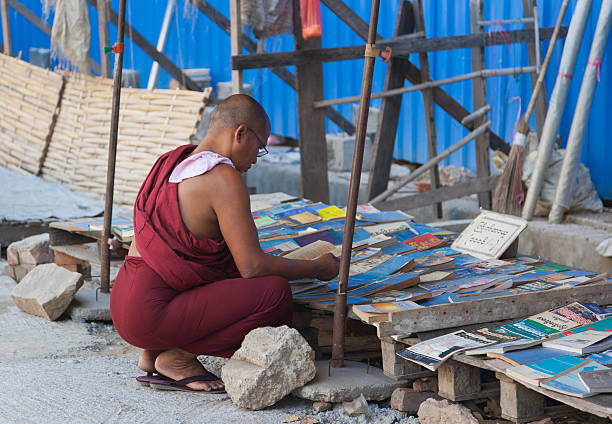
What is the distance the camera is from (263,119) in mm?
3586

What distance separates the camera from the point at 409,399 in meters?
3.26

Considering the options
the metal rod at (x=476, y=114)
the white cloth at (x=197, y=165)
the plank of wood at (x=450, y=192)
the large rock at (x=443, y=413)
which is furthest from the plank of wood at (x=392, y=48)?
the large rock at (x=443, y=413)

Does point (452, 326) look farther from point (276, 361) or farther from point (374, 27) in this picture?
point (374, 27)

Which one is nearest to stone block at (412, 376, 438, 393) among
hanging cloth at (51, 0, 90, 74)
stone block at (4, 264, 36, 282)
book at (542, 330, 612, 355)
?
book at (542, 330, 612, 355)

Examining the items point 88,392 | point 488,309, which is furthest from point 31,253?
point 488,309

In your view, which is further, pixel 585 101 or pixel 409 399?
pixel 585 101

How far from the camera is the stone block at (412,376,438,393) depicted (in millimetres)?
3303

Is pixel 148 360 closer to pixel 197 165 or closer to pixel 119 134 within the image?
pixel 197 165

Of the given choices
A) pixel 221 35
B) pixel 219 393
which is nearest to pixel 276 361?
pixel 219 393

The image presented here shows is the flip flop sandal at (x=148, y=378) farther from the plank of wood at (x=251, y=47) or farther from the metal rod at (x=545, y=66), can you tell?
the plank of wood at (x=251, y=47)

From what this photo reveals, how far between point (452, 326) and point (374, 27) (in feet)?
4.06

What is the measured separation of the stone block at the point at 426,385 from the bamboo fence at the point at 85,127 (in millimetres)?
3639

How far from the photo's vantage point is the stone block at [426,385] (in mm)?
3303

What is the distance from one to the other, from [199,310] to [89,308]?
4.86 feet
